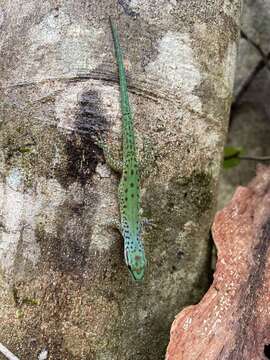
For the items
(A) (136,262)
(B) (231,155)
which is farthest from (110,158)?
(B) (231,155)

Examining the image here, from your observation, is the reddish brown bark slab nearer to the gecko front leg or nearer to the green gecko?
the green gecko

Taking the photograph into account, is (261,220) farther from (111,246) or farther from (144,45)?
(144,45)

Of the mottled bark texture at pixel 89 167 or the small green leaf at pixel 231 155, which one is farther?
the small green leaf at pixel 231 155

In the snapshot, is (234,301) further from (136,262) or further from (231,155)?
(231,155)

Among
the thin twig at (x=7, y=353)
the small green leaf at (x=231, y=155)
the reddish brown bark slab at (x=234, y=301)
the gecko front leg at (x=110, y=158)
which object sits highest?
the small green leaf at (x=231, y=155)

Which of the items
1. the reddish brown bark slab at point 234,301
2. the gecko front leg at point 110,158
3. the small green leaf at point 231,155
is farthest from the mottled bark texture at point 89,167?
the small green leaf at point 231,155

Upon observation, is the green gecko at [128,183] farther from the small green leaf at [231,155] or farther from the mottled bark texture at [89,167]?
the small green leaf at [231,155]
